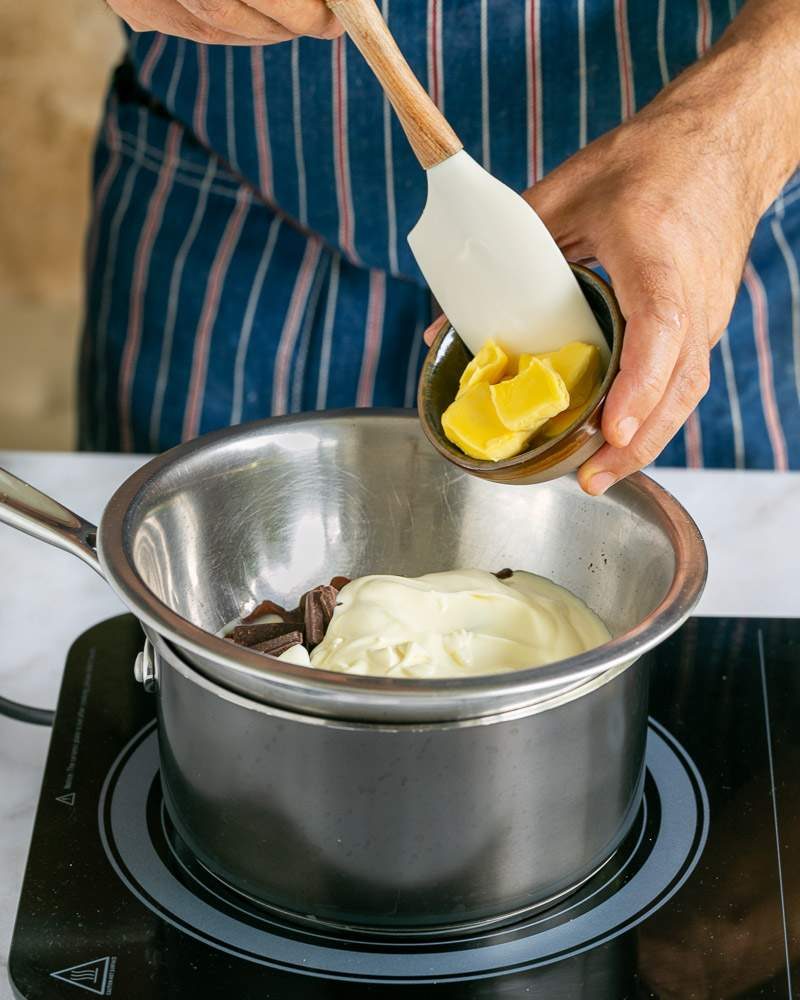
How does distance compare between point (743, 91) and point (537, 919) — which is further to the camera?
point (743, 91)

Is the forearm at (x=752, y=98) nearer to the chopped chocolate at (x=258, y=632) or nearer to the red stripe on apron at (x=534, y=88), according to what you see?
the red stripe on apron at (x=534, y=88)

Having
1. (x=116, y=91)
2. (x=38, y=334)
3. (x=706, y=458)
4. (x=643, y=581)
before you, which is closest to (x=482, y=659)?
(x=643, y=581)

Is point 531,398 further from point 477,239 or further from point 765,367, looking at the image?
point 765,367

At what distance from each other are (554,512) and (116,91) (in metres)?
0.72

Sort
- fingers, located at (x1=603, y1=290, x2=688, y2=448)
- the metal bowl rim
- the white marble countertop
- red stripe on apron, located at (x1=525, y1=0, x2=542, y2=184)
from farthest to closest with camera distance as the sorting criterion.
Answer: red stripe on apron, located at (x1=525, y1=0, x2=542, y2=184)
the white marble countertop
fingers, located at (x1=603, y1=290, x2=688, y2=448)
the metal bowl rim

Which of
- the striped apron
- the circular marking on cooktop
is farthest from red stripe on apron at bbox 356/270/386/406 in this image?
the circular marking on cooktop

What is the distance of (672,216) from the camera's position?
83cm

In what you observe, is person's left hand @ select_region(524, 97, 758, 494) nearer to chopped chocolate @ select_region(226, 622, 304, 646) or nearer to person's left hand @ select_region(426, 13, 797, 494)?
person's left hand @ select_region(426, 13, 797, 494)

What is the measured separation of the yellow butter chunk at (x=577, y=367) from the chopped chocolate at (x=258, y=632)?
21cm

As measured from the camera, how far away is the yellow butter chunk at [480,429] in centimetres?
74

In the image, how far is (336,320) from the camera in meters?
1.24

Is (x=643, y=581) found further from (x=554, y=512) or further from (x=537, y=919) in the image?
(x=537, y=919)

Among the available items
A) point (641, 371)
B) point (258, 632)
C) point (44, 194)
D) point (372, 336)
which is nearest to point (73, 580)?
point (258, 632)

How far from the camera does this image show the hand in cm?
74
